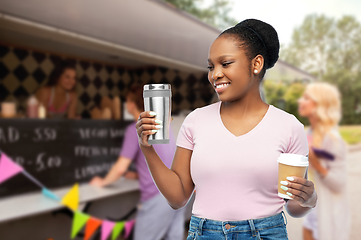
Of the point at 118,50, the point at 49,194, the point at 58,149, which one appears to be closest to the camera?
the point at 49,194

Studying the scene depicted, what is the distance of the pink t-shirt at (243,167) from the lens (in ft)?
2.46

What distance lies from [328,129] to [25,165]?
2.28 meters

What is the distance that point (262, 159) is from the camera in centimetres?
75

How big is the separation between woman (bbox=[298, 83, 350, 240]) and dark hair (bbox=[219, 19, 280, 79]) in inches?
67.3

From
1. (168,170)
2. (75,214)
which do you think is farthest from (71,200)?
(168,170)

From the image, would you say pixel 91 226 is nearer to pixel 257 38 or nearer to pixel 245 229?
pixel 245 229

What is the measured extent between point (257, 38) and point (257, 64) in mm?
67

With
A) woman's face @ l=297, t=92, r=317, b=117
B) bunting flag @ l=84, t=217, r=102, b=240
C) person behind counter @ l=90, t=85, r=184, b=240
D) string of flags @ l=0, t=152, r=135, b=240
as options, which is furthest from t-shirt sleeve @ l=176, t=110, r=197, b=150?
woman's face @ l=297, t=92, r=317, b=117

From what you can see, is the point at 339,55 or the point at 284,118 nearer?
the point at 284,118

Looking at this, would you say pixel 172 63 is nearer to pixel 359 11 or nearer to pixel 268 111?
pixel 268 111

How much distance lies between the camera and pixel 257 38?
2.64ft

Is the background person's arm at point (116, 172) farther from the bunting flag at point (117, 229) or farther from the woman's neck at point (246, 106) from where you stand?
the woman's neck at point (246, 106)

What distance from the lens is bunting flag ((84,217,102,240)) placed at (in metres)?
2.37

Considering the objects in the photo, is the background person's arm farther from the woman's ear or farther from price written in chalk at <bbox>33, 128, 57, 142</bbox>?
the woman's ear
